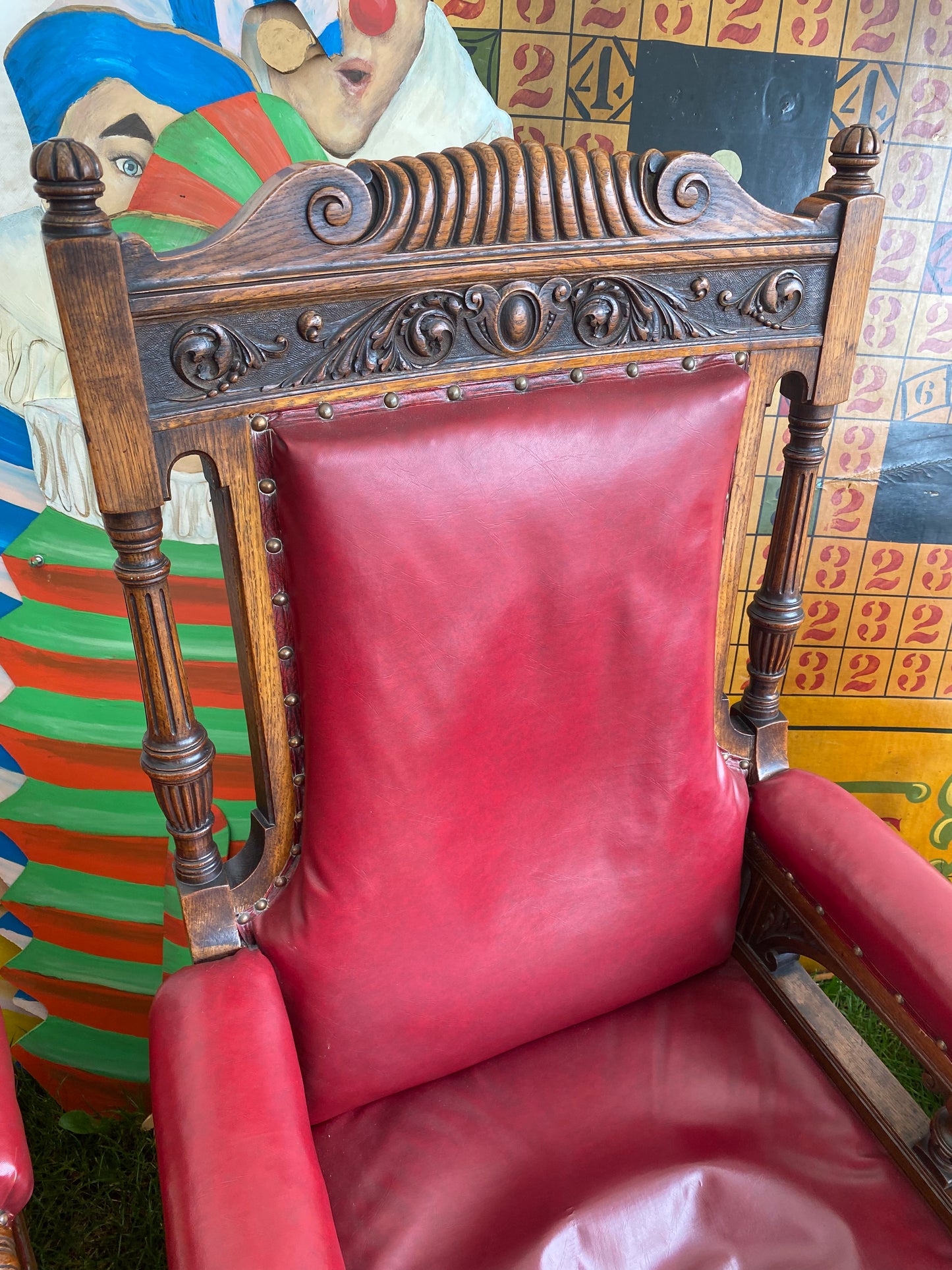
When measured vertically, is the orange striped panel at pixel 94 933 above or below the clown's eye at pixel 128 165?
below

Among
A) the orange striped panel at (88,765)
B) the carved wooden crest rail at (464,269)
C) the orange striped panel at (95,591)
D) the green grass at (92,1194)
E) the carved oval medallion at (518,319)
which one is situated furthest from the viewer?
the green grass at (92,1194)

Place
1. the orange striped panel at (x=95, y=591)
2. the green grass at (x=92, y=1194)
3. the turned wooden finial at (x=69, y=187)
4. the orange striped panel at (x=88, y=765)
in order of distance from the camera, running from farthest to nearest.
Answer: the green grass at (x=92, y=1194) < the orange striped panel at (x=88, y=765) < the orange striped panel at (x=95, y=591) < the turned wooden finial at (x=69, y=187)

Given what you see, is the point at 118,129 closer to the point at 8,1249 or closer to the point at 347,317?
the point at 347,317

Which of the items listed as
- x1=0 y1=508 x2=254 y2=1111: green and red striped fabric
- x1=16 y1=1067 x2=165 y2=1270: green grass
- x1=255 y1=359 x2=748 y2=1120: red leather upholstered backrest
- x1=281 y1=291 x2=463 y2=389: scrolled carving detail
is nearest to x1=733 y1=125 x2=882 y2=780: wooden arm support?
x1=255 y1=359 x2=748 y2=1120: red leather upholstered backrest

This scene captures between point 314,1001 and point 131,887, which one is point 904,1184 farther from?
point 131,887

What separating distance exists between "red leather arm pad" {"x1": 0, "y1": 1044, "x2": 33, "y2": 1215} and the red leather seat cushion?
0.85 ft

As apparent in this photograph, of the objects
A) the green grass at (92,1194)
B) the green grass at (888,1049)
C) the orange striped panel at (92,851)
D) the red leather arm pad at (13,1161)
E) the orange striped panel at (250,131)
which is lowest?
the green grass at (92,1194)

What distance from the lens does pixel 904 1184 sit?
2.91ft

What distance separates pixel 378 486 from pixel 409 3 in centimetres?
68

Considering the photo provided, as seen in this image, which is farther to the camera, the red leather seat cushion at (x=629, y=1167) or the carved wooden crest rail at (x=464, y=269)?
the red leather seat cushion at (x=629, y=1167)

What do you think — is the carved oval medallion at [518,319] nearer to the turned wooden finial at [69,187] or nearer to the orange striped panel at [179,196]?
the turned wooden finial at [69,187]

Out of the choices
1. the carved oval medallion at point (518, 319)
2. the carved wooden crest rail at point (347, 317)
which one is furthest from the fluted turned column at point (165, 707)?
the carved oval medallion at point (518, 319)

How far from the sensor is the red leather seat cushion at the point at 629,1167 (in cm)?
83

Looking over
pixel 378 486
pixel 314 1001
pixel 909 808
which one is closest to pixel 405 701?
pixel 378 486
